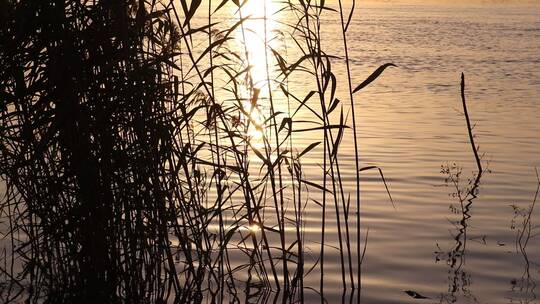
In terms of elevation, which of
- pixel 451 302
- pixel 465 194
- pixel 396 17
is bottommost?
pixel 451 302

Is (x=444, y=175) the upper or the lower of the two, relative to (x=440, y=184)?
upper

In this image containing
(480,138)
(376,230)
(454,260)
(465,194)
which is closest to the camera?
(454,260)

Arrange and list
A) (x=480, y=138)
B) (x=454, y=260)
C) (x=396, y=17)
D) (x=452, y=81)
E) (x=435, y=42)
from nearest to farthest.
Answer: (x=454, y=260) → (x=480, y=138) → (x=452, y=81) → (x=435, y=42) → (x=396, y=17)

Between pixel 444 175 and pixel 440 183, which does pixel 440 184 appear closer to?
pixel 440 183

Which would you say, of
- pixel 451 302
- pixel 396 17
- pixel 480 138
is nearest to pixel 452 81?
pixel 480 138

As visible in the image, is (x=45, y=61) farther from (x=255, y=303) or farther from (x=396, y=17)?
(x=396, y=17)

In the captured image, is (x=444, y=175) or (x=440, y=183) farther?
(x=444, y=175)

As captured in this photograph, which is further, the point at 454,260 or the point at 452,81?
the point at 452,81

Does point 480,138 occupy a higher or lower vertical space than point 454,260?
higher

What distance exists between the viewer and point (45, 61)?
18.9ft

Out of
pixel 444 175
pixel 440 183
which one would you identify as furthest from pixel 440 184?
pixel 444 175

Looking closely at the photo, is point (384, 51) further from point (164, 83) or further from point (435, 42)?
point (164, 83)

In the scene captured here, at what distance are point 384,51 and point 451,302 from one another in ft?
84.8

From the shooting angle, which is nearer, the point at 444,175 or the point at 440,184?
the point at 440,184
